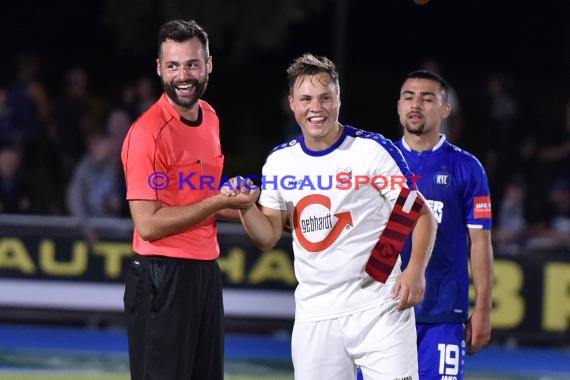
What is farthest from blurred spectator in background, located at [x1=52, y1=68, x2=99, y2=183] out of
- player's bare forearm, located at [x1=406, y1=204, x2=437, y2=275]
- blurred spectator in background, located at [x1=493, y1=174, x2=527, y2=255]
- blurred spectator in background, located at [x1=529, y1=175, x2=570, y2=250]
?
player's bare forearm, located at [x1=406, y1=204, x2=437, y2=275]

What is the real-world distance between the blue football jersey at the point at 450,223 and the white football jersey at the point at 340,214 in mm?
768

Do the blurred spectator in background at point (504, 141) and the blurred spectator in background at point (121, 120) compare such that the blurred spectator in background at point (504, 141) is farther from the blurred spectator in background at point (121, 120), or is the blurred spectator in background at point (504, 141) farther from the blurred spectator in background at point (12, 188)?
the blurred spectator in background at point (12, 188)

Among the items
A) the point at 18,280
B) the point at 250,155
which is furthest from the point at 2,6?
the point at 18,280

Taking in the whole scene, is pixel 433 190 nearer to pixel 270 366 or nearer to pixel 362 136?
pixel 362 136

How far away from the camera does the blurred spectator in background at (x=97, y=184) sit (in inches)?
548

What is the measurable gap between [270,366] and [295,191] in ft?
18.6

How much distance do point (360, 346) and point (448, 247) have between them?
1.13 m

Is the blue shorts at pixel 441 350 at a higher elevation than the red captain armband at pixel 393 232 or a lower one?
lower

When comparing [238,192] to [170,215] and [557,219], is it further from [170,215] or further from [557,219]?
[557,219]

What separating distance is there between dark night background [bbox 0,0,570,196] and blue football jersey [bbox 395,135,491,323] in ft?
36.6

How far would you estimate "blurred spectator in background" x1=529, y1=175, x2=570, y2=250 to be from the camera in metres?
14.7

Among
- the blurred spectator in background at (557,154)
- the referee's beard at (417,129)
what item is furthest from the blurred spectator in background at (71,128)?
the referee's beard at (417,129)

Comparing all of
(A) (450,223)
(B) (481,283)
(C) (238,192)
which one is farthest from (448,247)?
(C) (238,192)

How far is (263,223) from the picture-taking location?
6.29 metres
